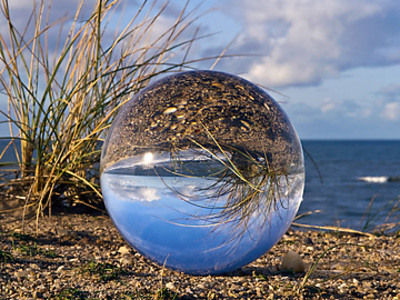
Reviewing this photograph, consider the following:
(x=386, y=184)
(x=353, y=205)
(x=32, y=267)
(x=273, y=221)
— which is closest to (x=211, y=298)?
(x=273, y=221)

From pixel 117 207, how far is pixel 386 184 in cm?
3140

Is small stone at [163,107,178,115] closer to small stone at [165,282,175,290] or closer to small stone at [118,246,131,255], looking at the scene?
small stone at [165,282,175,290]

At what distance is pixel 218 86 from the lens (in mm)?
2939

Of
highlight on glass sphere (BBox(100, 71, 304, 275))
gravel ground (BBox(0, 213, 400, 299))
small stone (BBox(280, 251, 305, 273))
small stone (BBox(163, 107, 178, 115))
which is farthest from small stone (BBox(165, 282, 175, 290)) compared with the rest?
small stone (BBox(163, 107, 178, 115))

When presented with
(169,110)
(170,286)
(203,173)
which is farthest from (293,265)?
(169,110)

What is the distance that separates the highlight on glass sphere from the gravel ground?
0.67ft


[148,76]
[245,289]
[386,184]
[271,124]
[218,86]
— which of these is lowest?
[386,184]

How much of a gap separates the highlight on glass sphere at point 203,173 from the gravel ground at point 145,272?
205 mm

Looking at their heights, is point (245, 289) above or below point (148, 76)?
below

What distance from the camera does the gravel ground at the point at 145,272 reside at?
2.90 meters

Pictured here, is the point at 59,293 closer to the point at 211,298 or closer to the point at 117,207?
the point at 117,207

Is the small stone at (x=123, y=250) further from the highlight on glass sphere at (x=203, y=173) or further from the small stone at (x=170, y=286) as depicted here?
the small stone at (x=170, y=286)

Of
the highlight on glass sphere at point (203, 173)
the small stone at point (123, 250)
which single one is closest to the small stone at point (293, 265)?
the highlight on glass sphere at point (203, 173)

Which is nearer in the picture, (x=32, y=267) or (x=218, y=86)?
(x=218, y=86)
